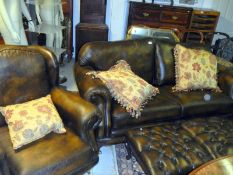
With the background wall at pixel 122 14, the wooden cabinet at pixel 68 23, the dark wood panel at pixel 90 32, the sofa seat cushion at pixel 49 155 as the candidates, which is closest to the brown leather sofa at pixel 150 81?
the sofa seat cushion at pixel 49 155

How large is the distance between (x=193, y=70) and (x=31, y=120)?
5.51 ft

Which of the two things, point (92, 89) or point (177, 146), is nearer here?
point (177, 146)

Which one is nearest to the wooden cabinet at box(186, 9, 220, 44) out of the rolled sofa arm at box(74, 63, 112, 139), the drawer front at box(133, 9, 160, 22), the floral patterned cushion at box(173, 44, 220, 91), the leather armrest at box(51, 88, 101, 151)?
the drawer front at box(133, 9, 160, 22)

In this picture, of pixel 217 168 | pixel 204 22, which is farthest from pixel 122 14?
pixel 217 168

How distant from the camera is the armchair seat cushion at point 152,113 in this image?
198cm

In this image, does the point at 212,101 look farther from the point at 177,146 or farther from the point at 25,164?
the point at 25,164

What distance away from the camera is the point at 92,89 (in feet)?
5.99

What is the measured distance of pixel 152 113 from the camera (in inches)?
82.2

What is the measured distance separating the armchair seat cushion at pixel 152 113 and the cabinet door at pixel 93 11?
208 centimetres

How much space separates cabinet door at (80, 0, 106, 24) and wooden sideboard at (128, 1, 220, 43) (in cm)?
49

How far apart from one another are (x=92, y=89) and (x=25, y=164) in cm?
73

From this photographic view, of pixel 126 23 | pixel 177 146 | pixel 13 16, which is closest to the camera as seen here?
pixel 177 146

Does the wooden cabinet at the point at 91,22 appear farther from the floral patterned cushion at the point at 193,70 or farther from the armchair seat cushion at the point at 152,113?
the armchair seat cushion at the point at 152,113

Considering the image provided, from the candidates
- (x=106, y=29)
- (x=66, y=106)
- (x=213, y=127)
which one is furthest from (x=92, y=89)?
(x=106, y=29)
